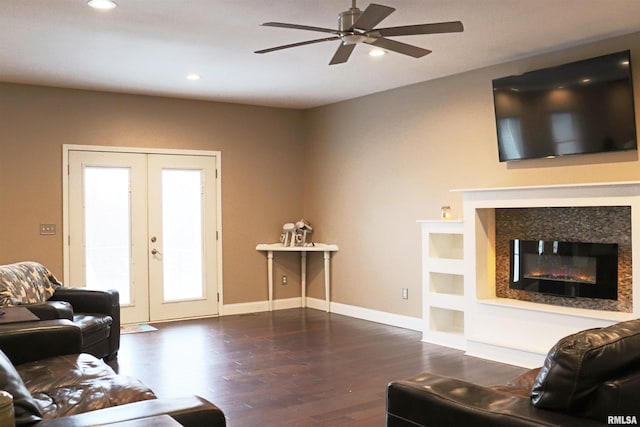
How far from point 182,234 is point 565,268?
456 centimetres

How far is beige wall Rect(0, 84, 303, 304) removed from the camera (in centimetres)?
656

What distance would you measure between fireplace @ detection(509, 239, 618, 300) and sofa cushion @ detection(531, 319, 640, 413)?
3129mm

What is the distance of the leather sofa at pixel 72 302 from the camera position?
461 cm

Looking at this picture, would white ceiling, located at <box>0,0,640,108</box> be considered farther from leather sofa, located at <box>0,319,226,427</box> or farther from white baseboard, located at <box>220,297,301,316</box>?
white baseboard, located at <box>220,297,301,316</box>

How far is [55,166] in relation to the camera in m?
6.77

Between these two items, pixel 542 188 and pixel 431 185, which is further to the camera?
pixel 431 185

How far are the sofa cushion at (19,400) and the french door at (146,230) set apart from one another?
16.5 feet

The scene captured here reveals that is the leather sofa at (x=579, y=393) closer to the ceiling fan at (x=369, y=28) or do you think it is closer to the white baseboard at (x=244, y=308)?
the ceiling fan at (x=369, y=28)

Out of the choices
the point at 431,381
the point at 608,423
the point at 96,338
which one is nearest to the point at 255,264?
the point at 96,338

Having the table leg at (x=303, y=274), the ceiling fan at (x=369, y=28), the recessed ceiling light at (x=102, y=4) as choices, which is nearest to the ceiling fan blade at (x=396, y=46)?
the ceiling fan at (x=369, y=28)

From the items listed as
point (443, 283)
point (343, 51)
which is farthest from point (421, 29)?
point (443, 283)

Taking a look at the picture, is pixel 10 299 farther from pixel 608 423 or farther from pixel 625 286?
pixel 625 286

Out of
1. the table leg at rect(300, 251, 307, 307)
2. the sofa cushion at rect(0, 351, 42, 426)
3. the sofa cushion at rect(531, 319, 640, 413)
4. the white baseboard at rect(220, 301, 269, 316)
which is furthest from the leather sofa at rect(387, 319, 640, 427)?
Result: the table leg at rect(300, 251, 307, 307)

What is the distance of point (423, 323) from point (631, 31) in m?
3.26
